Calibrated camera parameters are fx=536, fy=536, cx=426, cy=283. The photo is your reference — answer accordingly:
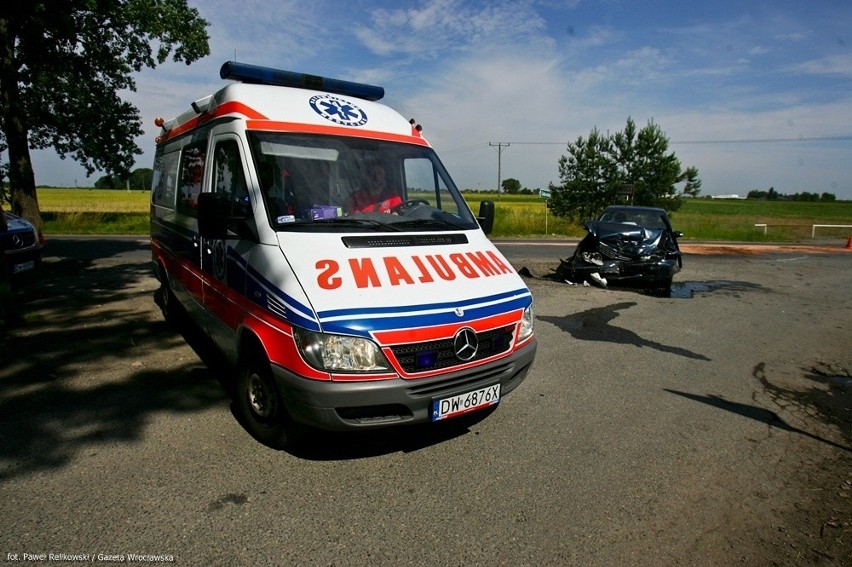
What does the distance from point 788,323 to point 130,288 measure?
1069cm

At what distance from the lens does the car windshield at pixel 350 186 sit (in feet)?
12.5

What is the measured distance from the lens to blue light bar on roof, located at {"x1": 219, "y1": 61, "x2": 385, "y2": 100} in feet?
15.4

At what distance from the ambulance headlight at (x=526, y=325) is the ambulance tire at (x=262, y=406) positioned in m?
1.66

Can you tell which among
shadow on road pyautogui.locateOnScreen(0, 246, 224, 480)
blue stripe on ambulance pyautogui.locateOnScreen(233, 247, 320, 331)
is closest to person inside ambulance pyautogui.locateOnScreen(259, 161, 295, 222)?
blue stripe on ambulance pyautogui.locateOnScreen(233, 247, 320, 331)

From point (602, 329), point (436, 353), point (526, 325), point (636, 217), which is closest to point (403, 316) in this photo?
point (436, 353)

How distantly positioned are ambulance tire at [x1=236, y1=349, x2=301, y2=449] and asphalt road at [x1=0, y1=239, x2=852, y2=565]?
0.38ft

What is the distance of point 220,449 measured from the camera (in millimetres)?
3602

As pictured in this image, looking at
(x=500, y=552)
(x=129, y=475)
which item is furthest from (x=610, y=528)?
(x=129, y=475)

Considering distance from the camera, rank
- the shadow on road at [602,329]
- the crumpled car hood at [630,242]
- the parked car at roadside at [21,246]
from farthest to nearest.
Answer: the crumpled car hood at [630,242], the parked car at roadside at [21,246], the shadow on road at [602,329]

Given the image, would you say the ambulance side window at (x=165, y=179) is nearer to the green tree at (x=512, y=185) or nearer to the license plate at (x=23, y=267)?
the license plate at (x=23, y=267)

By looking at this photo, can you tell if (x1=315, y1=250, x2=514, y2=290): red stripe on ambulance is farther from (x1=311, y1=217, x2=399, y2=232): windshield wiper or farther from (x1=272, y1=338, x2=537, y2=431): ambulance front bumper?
(x1=272, y1=338, x2=537, y2=431): ambulance front bumper

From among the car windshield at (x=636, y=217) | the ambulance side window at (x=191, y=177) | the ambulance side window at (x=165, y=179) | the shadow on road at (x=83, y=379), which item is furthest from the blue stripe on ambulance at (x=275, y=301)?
the car windshield at (x=636, y=217)

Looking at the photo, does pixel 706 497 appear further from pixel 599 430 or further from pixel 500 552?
pixel 500 552

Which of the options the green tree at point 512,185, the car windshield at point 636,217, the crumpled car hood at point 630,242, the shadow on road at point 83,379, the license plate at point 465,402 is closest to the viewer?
the license plate at point 465,402
